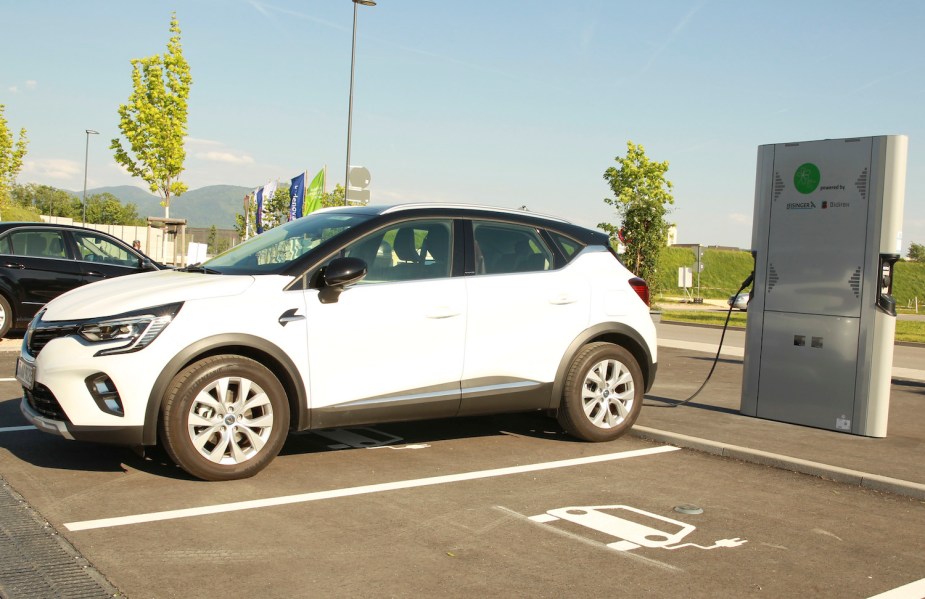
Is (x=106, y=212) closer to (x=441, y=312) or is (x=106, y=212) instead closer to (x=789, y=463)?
(x=441, y=312)

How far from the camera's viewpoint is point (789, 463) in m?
6.71

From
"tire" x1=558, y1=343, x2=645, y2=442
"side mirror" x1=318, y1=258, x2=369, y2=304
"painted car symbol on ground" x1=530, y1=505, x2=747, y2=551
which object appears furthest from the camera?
"tire" x1=558, y1=343, x2=645, y2=442

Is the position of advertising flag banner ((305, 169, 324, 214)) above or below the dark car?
above

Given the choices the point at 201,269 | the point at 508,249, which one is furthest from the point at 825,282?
the point at 201,269

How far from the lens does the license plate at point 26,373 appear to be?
575 centimetres

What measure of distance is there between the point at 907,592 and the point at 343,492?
10.2 feet

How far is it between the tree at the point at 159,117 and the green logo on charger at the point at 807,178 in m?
25.0

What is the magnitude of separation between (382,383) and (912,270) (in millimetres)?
80558

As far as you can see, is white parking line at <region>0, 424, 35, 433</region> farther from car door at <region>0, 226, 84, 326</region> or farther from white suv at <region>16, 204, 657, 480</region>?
car door at <region>0, 226, 84, 326</region>

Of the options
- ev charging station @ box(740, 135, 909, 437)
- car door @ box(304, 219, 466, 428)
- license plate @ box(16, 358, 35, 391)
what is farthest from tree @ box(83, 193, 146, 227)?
car door @ box(304, 219, 466, 428)

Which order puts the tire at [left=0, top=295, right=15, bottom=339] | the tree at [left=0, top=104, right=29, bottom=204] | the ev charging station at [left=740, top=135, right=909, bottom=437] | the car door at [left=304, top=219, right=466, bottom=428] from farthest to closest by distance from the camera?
the tree at [left=0, top=104, right=29, bottom=204]
the tire at [left=0, top=295, right=15, bottom=339]
the ev charging station at [left=740, top=135, right=909, bottom=437]
the car door at [left=304, top=219, right=466, bottom=428]

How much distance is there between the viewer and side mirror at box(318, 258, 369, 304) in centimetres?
588

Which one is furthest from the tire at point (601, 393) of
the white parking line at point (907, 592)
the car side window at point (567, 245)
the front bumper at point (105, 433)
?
the front bumper at point (105, 433)

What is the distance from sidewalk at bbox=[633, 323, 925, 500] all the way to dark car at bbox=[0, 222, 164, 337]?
8016mm
